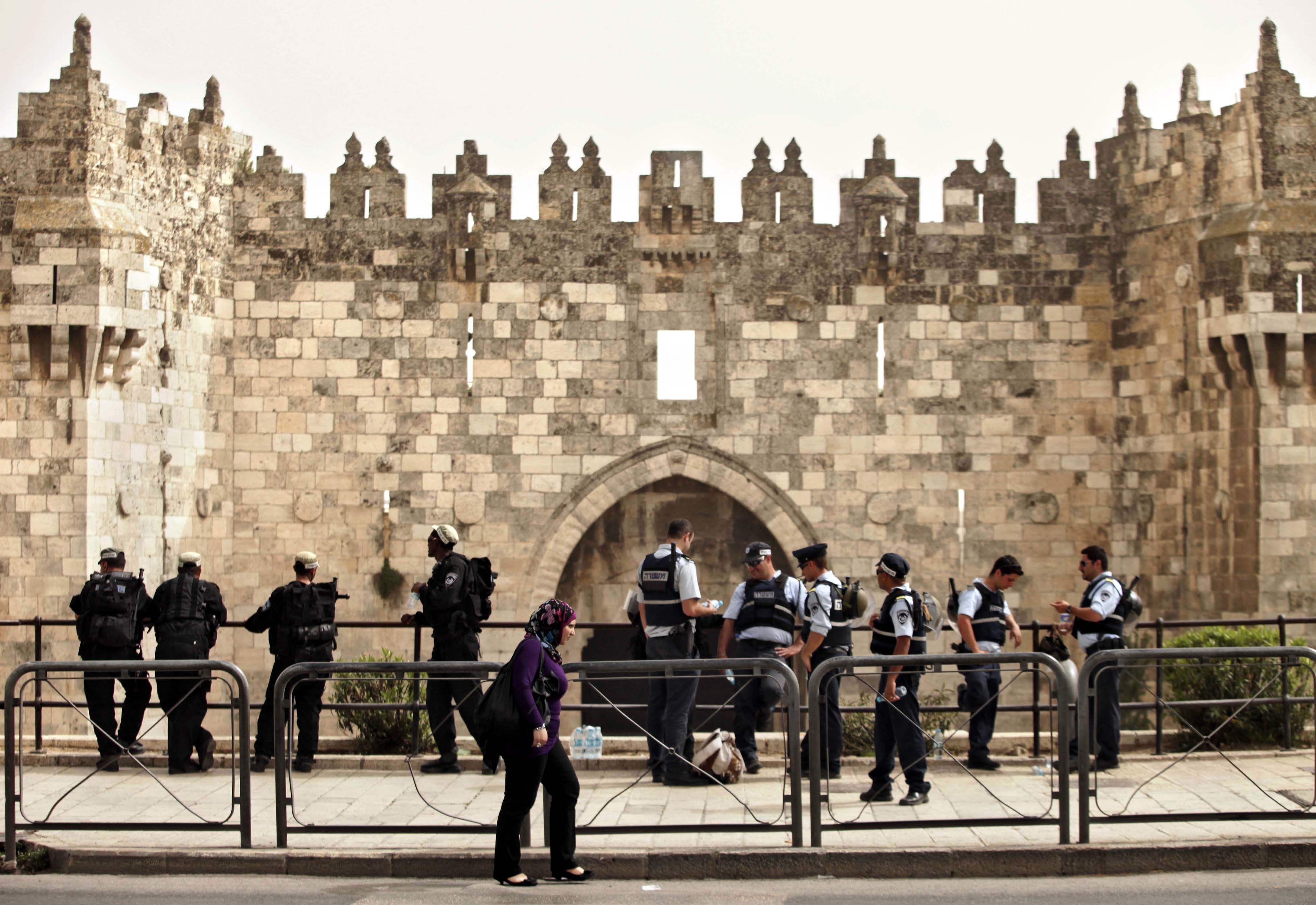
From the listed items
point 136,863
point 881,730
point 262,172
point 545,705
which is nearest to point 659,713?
point 881,730

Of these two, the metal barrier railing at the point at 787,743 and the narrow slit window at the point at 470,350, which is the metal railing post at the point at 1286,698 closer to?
the metal barrier railing at the point at 787,743

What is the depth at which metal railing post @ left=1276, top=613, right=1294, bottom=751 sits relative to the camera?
439 inches

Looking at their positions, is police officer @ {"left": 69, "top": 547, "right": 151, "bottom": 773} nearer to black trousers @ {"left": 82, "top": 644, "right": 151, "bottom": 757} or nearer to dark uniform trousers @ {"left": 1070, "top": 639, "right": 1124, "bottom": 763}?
black trousers @ {"left": 82, "top": 644, "right": 151, "bottom": 757}

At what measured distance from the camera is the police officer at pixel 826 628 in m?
10.4

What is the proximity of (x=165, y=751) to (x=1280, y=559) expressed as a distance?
10650mm

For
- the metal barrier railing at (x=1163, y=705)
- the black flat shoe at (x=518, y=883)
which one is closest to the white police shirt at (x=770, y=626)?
the metal barrier railing at (x=1163, y=705)

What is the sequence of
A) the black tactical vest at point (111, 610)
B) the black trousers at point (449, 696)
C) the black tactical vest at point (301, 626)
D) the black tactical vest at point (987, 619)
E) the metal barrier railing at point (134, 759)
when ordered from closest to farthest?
the metal barrier railing at point (134, 759), the black trousers at point (449, 696), the black tactical vest at point (987, 619), the black tactical vest at point (301, 626), the black tactical vest at point (111, 610)

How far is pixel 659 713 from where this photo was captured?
10641mm

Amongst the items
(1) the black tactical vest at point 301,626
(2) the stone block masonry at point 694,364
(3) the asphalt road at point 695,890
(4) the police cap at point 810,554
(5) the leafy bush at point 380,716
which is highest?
(2) the stone block masonry at point 694,364

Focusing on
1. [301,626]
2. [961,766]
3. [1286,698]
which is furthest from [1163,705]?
[301,626]

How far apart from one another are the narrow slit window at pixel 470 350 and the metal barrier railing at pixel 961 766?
31.4ft

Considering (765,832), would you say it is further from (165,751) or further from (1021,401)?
(1021,401)

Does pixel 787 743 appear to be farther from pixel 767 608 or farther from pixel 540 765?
pixel 767 608

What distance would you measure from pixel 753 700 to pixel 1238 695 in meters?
4.30
